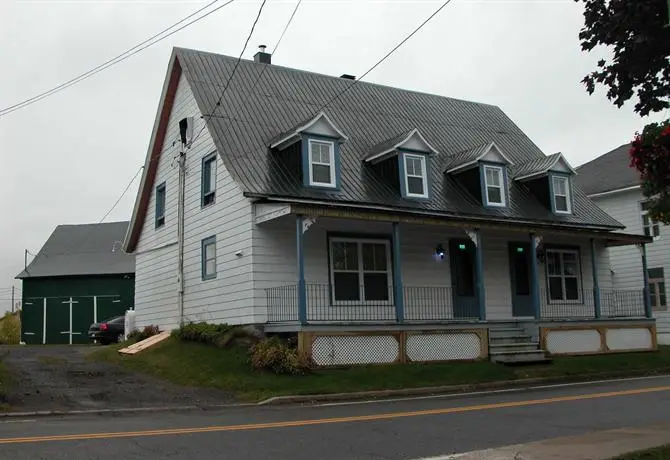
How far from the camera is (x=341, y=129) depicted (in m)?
24.0

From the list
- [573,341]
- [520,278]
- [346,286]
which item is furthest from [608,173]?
[346,286]

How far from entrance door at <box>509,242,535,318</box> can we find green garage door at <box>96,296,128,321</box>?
74.5 feet

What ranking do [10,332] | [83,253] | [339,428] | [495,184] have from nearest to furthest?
[339,428], [495,184], [10,332], [83,253]

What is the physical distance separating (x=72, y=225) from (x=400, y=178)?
1168 inches

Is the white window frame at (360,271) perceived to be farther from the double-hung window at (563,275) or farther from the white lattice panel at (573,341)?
the double-hung window at (563,275)

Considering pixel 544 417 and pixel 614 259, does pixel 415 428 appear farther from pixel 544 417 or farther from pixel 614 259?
pixel 614 259

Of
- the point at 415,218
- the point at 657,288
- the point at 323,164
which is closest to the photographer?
the point at 415,218

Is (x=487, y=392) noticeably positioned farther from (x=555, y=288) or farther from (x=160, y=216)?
(x=160, y=216)

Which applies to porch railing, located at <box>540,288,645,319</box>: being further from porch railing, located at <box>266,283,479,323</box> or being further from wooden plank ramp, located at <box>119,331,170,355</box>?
wooden plank ramp, located at <box>119,331,170,355</box>

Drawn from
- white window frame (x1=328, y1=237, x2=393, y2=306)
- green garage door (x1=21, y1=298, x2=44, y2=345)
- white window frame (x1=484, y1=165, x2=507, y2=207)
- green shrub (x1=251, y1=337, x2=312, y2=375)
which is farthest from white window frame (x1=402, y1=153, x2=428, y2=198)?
green garage door (x1=21, y1=298, x2=44, y2=345)

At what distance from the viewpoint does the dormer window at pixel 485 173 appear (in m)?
23.5

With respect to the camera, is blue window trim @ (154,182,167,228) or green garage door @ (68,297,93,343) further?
green garage door @ (68,297,93,343)

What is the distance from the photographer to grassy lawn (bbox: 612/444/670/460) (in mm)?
7367

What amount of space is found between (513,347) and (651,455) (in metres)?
13.2
